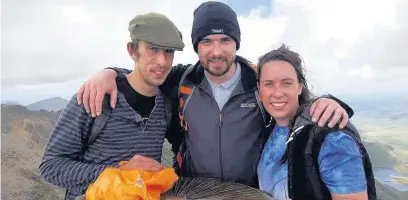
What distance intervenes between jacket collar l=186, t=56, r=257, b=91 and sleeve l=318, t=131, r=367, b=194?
156 cm

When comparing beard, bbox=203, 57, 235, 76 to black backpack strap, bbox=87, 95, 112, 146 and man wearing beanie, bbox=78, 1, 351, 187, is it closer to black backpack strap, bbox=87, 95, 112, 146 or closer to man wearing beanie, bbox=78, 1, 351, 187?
man wearing beanie, bbox=78, 1, 351, 187

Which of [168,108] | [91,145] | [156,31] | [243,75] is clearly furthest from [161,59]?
[91,145]

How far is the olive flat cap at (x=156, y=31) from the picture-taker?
4.46 metres

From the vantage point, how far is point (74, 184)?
4.26 m

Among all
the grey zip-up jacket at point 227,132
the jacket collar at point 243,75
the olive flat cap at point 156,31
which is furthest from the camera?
the jacket collar at point 243,75

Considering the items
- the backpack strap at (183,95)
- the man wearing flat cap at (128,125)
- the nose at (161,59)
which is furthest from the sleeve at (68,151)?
the backpack strap at (183,95)

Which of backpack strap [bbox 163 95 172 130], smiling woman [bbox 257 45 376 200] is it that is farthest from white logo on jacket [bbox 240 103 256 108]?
backpack strap [bbox 163 95 172 130]

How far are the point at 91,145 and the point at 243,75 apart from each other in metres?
1.93

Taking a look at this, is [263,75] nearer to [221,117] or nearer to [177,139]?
[221,117]

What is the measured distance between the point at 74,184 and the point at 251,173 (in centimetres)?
191

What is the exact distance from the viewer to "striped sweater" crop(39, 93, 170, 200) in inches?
167

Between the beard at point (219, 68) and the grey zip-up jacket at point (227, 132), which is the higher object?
the beard at point (219, 68)

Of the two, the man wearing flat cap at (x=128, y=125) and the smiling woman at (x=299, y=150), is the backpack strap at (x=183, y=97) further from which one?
the smiling woman at (x=299, y=150)

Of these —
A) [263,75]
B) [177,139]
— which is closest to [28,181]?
[177,139]
